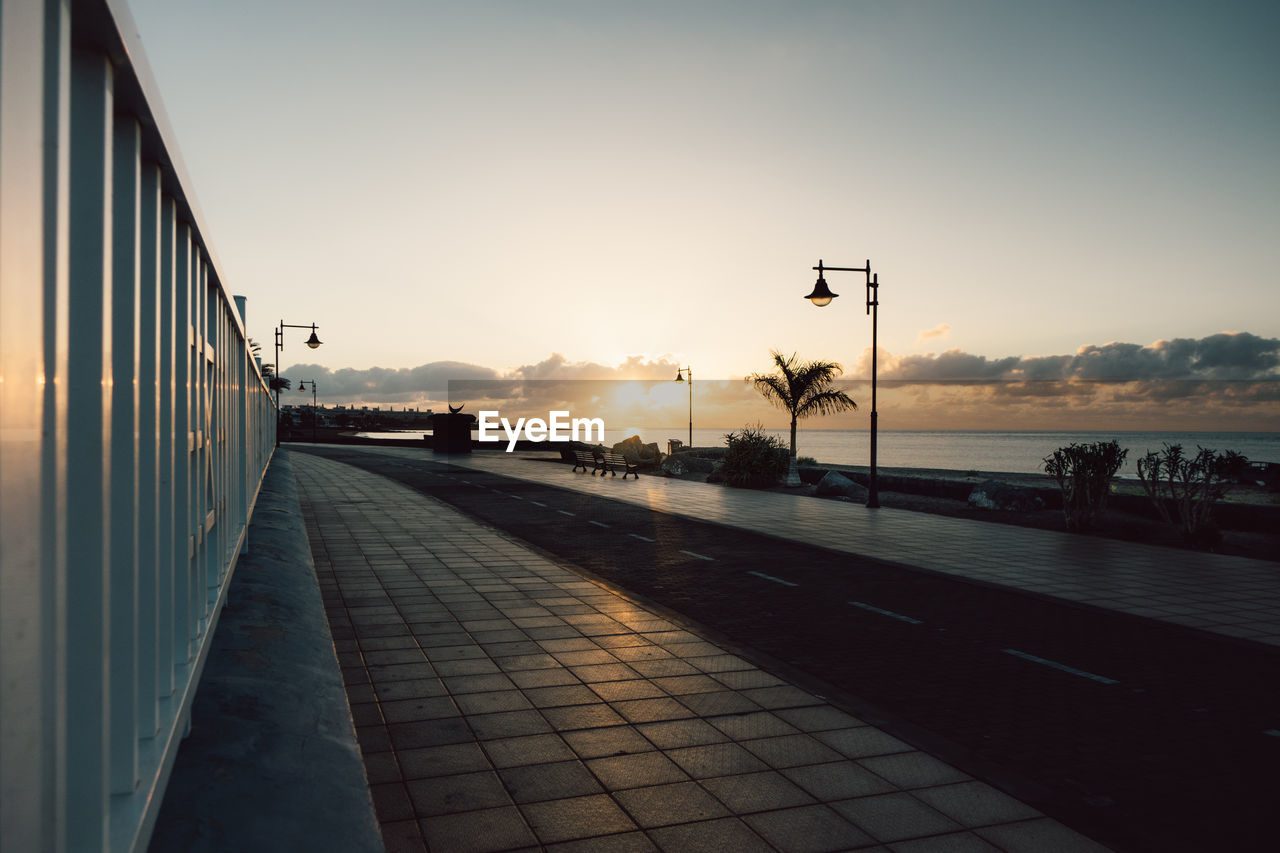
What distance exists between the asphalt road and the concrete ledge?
11.0 ft

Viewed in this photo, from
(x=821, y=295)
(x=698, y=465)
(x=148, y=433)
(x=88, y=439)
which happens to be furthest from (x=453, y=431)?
(x=88, y=439)

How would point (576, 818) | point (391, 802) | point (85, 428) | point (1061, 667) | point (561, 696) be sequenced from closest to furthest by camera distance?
point (85, 428), point (576, 818), point (391, 802), point (561, 696), point (1061, 667)

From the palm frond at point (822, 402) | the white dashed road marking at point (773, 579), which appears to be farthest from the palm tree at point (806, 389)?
the white dashed road marking at point (773, 579)

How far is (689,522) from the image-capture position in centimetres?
1681

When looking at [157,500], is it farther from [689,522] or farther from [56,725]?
[689,522]

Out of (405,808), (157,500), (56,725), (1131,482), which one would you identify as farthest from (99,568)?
(1131,482)

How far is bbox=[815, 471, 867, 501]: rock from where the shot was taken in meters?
22.5

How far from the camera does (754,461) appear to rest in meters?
26.2

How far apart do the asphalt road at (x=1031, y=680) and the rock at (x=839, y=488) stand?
1059cm

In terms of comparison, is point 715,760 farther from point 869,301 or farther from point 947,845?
point 869,301

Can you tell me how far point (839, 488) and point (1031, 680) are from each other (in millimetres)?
16572

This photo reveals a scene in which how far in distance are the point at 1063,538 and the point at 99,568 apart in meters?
15.7

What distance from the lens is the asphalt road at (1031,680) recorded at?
4406mm

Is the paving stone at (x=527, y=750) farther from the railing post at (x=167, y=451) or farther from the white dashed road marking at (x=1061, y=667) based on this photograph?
the white dashed road marking at (x=1061, y=667)
